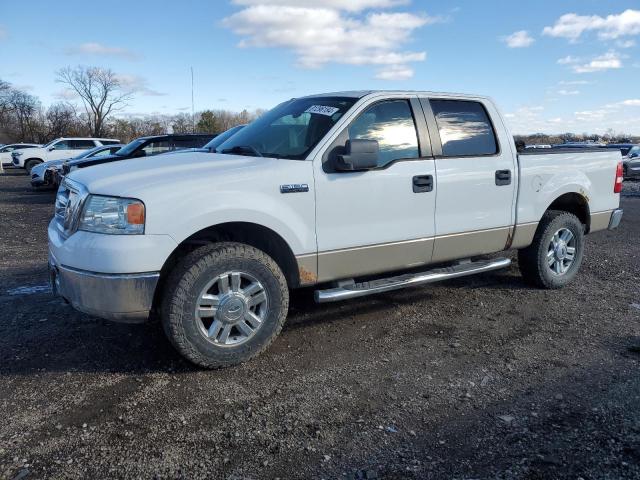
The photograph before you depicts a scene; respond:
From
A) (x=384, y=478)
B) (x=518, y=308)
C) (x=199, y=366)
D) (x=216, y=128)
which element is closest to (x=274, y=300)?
(x=199, y=366)

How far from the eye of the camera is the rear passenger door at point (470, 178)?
15.1 feet

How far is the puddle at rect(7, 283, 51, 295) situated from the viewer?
550cm

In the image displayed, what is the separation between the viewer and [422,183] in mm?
4375

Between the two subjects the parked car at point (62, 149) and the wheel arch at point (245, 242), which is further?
the parked car at point (62, 149)

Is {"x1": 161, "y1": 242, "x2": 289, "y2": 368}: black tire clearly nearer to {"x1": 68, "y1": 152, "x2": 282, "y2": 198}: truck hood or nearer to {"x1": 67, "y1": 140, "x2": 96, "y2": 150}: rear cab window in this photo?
{"x1": 68, "y1": 152, "x2": 282, "y2": 198}: truck hood

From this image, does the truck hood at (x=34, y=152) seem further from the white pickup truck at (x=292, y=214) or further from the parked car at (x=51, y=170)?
the white pickup truck at (x=292, y=214)

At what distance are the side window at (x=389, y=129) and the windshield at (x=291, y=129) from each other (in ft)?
0.60

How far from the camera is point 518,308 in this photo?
5.10 metres

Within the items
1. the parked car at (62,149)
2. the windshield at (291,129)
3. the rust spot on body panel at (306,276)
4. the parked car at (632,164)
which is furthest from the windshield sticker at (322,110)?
the parked car at (632,164)

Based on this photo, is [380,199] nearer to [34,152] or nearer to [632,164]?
[632,164]

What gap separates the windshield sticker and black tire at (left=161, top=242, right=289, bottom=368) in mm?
1340

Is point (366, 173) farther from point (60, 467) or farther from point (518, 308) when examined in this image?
point (60, 467)

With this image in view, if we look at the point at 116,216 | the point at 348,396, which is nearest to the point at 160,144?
the point at 116,216

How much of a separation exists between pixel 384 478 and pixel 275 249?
1.94 metres
